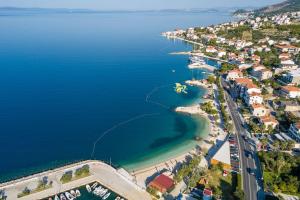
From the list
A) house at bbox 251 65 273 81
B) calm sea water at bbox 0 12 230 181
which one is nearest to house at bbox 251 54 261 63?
house at bbox 251 65 273 81

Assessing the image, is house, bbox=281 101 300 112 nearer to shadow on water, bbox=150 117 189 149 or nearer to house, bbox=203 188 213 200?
shadow on water, bbox=150 117 189 149

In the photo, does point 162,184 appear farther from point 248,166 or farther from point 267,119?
point 267,119

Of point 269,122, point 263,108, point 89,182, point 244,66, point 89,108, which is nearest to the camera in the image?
point 89,182

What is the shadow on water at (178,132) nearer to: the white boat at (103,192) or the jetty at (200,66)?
the white boat at (103,192)

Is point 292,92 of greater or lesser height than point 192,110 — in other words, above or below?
above

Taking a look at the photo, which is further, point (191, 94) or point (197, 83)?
point (197, 83)

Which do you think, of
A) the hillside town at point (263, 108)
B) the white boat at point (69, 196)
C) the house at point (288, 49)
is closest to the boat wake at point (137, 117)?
the white boat at point (69, 196)

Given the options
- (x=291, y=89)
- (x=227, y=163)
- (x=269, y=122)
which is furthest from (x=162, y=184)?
(x=291, y=89)

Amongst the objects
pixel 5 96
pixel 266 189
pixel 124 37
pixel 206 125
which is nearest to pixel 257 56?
pixel 206 125
